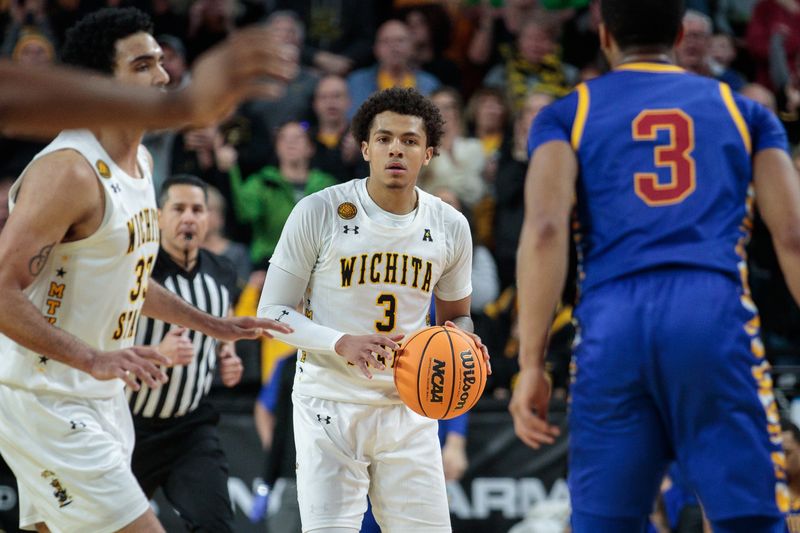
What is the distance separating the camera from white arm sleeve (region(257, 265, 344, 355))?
17.5ft

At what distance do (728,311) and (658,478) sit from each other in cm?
60

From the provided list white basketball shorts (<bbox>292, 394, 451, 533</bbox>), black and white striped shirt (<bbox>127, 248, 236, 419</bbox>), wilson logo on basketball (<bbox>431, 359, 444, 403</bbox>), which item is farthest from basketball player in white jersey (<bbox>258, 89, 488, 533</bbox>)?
black and white striped shirt (<bbox>127, 248, 236, 419</bbox>)

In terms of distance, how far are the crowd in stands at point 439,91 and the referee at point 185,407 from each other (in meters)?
2.36

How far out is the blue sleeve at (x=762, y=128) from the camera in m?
4.04

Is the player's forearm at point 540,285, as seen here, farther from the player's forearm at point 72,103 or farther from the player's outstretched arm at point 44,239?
the player's forearm at point 72,103

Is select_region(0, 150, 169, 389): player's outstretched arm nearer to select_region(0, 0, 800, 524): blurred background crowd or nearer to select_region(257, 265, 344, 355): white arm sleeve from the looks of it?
select_region(257, 265, 344, 355): white arm sleeve

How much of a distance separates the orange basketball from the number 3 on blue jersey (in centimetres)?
157

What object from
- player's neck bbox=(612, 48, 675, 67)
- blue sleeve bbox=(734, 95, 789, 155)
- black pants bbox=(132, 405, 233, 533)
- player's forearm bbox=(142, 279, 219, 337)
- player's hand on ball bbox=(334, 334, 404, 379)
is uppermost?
player's neck bbox=(612, 48, 675, 67)

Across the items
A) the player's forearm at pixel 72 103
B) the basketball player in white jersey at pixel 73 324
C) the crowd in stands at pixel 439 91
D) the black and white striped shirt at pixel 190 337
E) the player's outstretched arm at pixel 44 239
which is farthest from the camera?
the crowd in stands at pixel 439 91

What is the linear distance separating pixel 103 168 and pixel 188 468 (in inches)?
96.7

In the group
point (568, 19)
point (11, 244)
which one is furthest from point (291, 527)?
point (568, 19)

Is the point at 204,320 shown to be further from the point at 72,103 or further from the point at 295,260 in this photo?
the point at 72,103

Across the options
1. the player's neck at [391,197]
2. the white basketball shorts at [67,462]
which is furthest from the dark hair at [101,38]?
the white basketball shorts at [67,462]

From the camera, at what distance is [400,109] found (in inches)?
233
